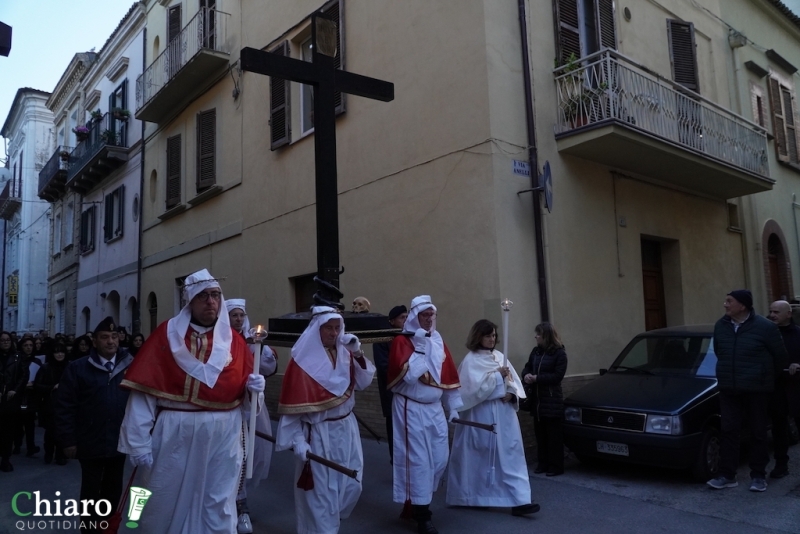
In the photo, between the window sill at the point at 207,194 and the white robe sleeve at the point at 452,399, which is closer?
the white robe sleeve at the point at 452,399

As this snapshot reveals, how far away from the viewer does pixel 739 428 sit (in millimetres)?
6672

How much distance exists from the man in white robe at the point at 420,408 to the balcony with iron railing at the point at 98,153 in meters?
16.3

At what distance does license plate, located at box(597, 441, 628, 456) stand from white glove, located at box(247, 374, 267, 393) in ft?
13.9

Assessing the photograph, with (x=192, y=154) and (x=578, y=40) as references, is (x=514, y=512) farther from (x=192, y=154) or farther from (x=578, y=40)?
(x=192, y=154)

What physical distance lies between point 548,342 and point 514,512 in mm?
1953

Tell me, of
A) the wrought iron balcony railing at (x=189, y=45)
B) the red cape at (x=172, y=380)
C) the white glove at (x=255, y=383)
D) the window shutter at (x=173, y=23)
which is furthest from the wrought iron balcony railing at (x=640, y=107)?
the window shutter at (x=173, y=23)

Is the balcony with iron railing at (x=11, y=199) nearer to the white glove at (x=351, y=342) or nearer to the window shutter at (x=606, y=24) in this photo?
the window shutter at (x=606, y=24)

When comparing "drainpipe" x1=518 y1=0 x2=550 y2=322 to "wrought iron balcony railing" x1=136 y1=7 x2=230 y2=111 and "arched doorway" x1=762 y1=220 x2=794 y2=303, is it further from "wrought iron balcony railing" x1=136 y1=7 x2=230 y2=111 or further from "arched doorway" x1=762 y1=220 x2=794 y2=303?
"arched doorway" x1=762 y1=220 x2=794 y2=303

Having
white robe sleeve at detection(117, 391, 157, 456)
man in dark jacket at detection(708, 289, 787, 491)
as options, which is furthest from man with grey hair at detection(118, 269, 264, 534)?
man in dark jacket at detection(708, 289, 787, 491)

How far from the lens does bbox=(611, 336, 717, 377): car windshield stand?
7.70m

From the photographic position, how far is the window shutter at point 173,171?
16.5m

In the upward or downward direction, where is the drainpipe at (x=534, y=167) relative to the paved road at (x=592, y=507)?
upward

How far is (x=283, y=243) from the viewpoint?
1253 centimetres

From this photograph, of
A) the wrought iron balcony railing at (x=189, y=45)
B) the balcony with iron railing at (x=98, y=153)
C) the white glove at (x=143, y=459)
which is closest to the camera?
the white glove at (x=143, y=459)
